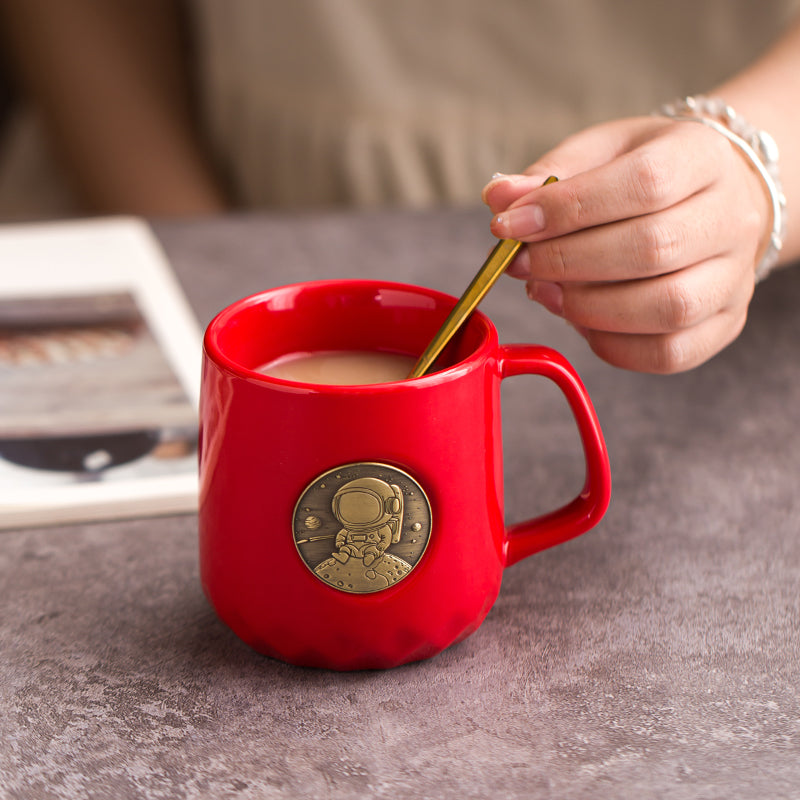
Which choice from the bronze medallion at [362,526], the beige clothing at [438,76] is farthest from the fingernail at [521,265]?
the beige clothing at [438,76]

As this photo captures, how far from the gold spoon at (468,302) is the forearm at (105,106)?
852 mm

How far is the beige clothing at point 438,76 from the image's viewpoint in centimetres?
102

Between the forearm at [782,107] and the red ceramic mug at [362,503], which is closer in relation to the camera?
the red ceramic mug at [362,503]

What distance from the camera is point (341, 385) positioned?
0.34 m

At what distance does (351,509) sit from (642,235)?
18 cm

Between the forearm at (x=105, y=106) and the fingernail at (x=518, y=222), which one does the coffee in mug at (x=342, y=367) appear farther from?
the forearm at (x=105, y=106)

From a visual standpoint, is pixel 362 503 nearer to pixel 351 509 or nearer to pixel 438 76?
pixel 351 509

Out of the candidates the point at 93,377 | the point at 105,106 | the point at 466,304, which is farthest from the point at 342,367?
the point at 105,106

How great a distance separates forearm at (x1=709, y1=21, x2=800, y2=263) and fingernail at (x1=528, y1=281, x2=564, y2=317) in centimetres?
15

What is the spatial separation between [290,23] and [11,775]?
1.02 m

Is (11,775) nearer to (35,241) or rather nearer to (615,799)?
(615,799)

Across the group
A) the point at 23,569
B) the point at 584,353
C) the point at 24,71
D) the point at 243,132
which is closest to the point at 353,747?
the point at 23,569

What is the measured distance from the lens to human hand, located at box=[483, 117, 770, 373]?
387 mm

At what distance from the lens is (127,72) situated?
119cm
